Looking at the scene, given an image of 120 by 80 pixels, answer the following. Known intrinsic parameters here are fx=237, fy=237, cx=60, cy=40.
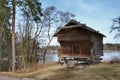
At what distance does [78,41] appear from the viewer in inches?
1185

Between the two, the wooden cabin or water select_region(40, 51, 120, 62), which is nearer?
the wooden cabin

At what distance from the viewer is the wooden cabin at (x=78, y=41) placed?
29.2 m

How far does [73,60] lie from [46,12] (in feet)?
60.1

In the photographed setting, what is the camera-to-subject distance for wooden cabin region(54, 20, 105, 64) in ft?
96.0

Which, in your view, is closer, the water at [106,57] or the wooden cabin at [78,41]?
the wooden cabin at [78,41]

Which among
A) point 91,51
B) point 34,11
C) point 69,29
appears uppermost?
point 34,11

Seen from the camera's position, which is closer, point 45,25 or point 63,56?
point 63,56

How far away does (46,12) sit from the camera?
45.7 metres

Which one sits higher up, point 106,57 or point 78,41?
point 78,41

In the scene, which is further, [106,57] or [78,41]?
[106,57]

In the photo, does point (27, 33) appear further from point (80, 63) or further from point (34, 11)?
point (80, 63)

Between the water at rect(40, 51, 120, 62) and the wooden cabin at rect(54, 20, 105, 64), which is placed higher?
the wooden cabin at rect(54, 20, 105, 64)

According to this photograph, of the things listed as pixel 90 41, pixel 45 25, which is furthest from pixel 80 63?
pixel 45 25

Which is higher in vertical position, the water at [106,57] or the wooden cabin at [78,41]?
the wooden cabin at [78,41]
